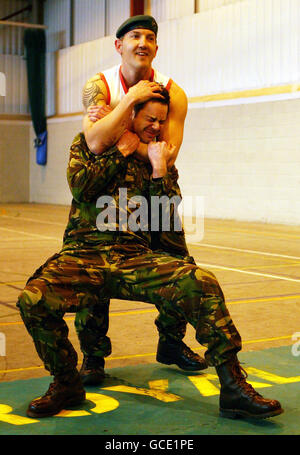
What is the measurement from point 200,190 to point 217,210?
3.06ft

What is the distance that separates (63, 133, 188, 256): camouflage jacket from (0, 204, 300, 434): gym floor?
1205 mm

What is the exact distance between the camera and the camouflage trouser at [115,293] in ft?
11.9

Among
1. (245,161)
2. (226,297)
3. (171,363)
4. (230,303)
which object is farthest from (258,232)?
(171,363)

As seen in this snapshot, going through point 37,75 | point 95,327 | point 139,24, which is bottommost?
point 95,327

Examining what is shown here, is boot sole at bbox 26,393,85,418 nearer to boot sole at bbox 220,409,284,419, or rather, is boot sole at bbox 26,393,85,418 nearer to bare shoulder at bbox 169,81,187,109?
boot sole at bbox 220,409,284,419

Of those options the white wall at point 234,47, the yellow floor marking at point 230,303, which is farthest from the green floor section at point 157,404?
the white wall at point 234,47

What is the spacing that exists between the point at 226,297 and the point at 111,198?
13.0ft

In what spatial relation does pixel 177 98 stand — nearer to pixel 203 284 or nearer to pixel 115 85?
pixel 115 85

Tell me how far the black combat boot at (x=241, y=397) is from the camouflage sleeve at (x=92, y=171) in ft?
3.81

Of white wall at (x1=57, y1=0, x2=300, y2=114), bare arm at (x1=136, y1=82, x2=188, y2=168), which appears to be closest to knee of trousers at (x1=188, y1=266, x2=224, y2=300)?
bare arm at (x1=136, y1=82, x2=188, y2=168)

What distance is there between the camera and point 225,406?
147 inches

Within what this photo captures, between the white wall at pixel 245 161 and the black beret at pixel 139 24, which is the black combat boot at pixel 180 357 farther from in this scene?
the white wall at pixel 245 161

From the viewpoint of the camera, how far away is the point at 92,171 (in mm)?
3850

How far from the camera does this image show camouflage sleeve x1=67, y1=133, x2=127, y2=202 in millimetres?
3850
